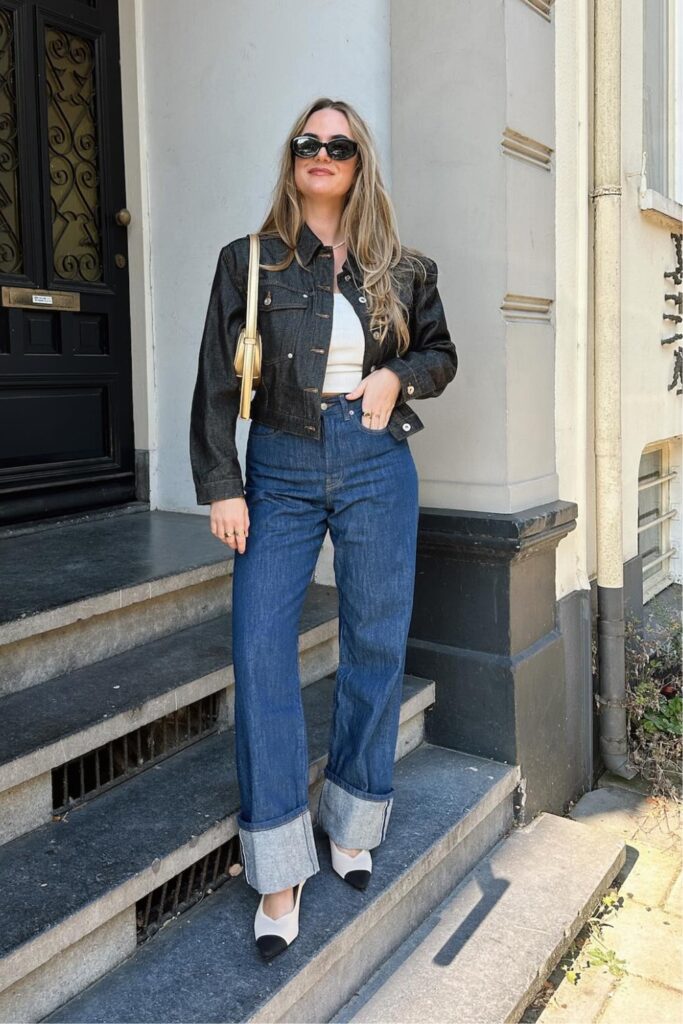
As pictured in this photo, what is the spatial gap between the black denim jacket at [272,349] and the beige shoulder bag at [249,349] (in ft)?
0.08

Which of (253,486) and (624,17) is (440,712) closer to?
(253,486)

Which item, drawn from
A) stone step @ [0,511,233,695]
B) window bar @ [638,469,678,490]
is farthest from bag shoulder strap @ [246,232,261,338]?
window bar @ [638,469,678,490]

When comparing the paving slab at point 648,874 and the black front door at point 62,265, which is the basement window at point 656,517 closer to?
the paving slab at point 648,874

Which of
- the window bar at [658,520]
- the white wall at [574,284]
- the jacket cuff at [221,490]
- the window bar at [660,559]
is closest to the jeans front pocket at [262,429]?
the jacket cuff at [221,490]

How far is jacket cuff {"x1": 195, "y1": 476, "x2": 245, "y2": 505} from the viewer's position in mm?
2092

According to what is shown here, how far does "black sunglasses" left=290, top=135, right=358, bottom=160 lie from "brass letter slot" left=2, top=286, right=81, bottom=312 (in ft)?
5.99

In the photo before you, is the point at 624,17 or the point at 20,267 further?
the point at 624,17

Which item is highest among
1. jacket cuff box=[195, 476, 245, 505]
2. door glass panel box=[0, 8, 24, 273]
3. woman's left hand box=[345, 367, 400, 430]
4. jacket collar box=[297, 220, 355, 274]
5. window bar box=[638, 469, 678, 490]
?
door glass panel box=[0, 8, 24, 273]

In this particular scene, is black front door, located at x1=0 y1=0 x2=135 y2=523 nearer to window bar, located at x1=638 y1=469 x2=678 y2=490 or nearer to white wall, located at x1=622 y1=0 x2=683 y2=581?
white wall, located at x1=622 y1=0 x2=683 y2=581

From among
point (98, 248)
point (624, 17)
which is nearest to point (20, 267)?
point (98, 248)

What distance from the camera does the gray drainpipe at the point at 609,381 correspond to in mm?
3443

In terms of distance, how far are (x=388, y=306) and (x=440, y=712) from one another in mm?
1580

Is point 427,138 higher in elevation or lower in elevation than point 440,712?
higher

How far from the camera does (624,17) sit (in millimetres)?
4000
